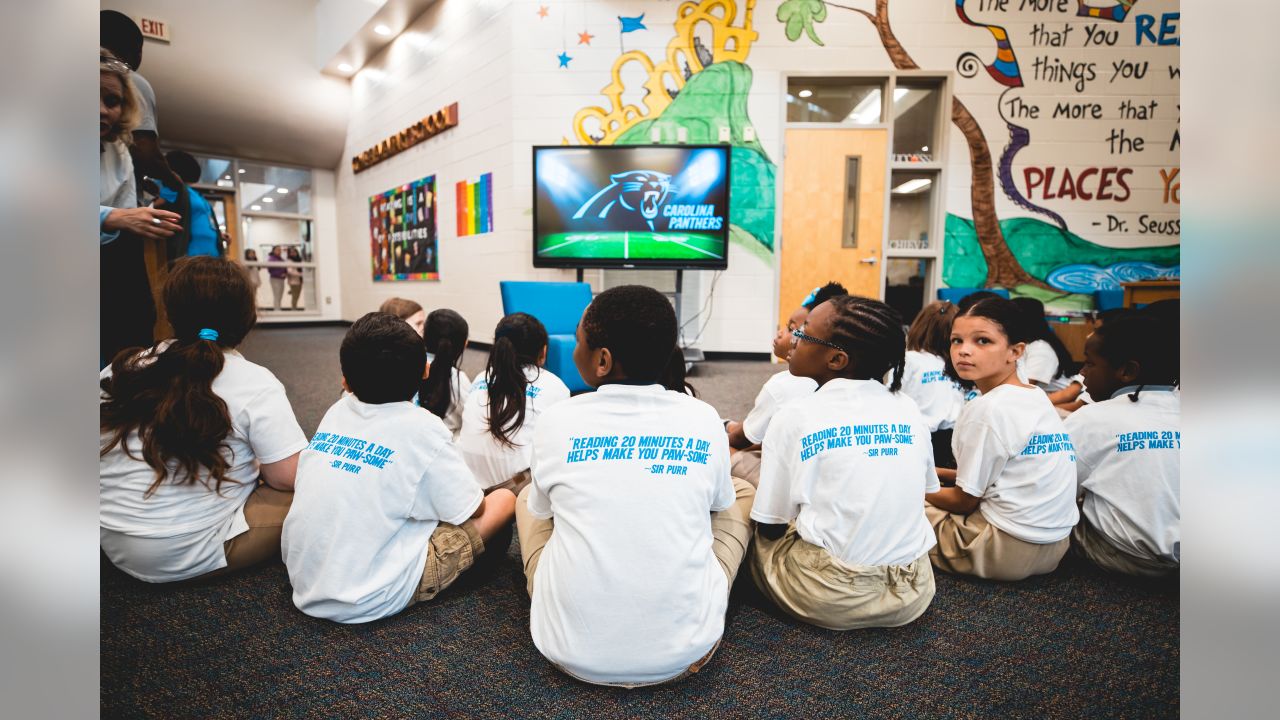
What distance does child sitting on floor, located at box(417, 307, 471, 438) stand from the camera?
1953mm

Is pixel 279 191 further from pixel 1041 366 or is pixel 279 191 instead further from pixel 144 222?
pixel 1041 366

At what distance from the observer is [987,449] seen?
1.27 meters

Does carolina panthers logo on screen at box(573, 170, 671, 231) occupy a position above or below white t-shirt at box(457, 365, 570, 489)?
above

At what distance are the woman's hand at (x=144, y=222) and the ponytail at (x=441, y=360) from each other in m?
0.70

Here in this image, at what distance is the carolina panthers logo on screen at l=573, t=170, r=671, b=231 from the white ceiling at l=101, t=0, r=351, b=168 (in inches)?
174

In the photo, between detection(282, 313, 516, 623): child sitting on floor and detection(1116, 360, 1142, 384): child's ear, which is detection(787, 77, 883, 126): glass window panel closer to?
detection(1116, 360, 1142, 384): child's ear

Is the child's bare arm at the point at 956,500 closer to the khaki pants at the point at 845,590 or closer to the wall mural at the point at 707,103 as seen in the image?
the khaki pants at the point at 845,590

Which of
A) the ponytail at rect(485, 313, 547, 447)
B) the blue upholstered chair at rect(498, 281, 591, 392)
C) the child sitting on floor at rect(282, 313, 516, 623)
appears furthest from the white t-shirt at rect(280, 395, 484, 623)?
the blue upholstered chair at rect(498, 281, 591, 392)

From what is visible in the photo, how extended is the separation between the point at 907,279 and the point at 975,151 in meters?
1.02

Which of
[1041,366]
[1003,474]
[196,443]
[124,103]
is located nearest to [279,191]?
[124,103]

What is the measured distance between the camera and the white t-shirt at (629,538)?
913 mm

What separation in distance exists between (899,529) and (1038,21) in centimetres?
481

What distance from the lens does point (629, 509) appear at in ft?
3.04

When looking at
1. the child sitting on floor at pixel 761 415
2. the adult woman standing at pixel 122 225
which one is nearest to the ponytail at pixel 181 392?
the adult woman standing at pixel 122 225
